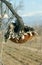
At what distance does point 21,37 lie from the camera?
2.88 ft

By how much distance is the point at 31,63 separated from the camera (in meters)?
11.0

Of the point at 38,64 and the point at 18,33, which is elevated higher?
the point at 18,33

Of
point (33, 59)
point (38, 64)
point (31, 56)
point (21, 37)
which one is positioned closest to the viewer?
point (21, 37)

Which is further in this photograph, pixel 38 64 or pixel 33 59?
pixel 33 59

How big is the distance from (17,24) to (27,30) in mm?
41

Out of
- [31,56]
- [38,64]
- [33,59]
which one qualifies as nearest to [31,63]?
[38,64]

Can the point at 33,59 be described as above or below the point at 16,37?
below

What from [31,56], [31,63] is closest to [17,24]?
[31,63]

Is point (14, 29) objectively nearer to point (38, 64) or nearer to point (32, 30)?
point (32, 30)

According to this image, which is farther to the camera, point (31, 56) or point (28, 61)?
point (31, 56)

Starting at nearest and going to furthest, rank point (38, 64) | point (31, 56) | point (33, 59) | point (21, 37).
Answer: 1. point (21, 37)
2. point (38, 64)
3. point (33, 59)
4. point (31, 56)

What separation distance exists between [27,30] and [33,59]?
443 inches

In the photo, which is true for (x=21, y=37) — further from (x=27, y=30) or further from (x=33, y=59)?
(x=33, y=59)

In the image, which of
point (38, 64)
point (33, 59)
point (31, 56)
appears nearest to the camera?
point (38, 64)
